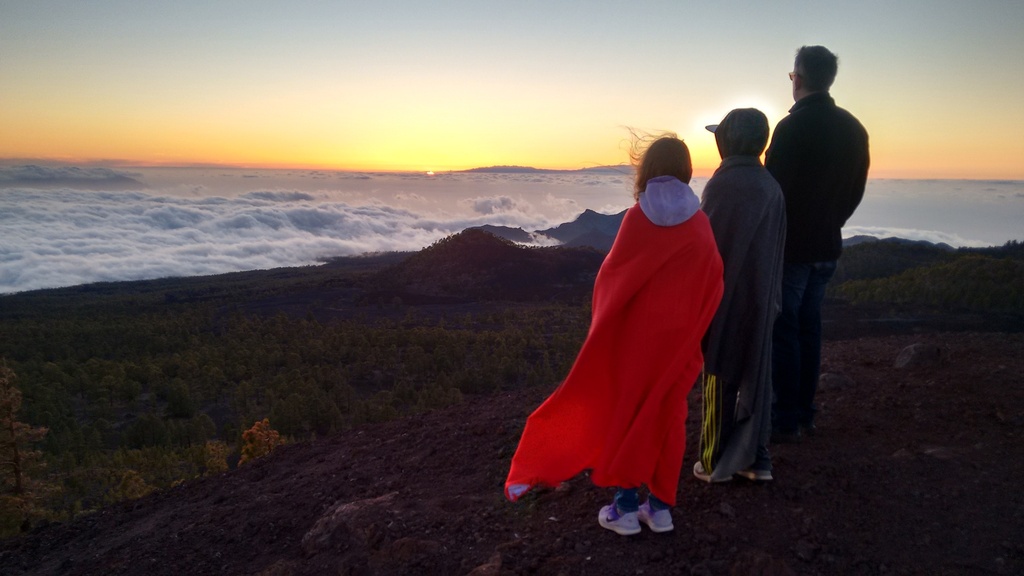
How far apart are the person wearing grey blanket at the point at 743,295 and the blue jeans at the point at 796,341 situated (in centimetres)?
36

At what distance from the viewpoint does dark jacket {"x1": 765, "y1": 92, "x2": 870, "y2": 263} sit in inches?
124

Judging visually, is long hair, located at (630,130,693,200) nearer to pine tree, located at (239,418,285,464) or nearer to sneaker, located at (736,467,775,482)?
sneaker, located at (736,467,775,482)

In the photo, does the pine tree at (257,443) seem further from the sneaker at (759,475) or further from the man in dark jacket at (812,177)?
the man in dark jacket at (812,177)

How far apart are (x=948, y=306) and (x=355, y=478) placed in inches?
577

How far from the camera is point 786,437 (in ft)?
11.5

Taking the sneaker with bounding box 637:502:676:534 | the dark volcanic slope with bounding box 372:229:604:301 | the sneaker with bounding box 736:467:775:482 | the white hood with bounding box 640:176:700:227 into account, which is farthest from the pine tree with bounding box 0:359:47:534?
the dark volcanic slope with bounding box 372:229:604:301

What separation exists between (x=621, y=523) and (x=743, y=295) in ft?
3.84

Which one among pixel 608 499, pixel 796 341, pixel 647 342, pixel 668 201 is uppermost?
pixel 668 201

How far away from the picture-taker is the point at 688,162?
2516 millimetres

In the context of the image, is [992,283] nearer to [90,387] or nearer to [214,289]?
[90,387]

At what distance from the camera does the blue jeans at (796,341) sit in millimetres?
3256

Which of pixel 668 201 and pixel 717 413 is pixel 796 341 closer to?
pixel 717 413

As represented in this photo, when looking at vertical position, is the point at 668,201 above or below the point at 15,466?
above

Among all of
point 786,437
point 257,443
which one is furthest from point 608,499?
point 257,443
